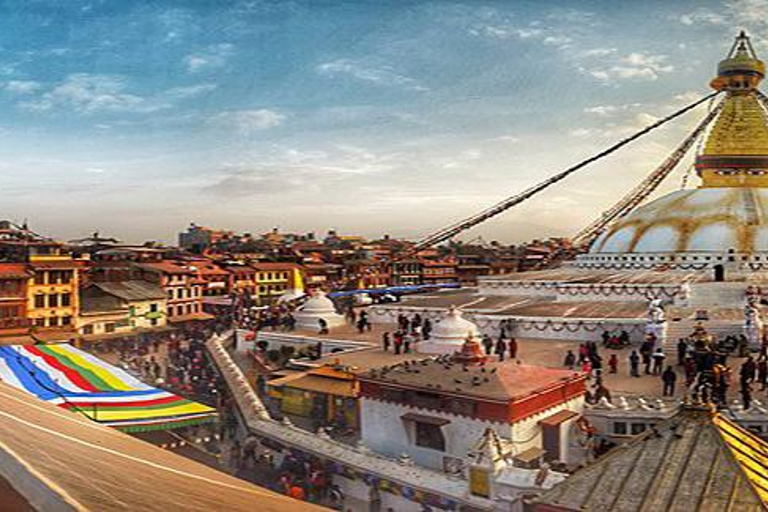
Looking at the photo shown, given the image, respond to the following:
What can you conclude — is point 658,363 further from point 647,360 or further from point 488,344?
point 488,344

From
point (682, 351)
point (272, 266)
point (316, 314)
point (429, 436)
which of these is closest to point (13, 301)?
point (316, 314)

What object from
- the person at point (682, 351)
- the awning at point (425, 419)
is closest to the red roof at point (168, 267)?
the awning at point (425, 419)

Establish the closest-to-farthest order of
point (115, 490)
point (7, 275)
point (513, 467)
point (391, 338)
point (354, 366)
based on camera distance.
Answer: point (115, 490)
point (513, 467)
point (354, 366)
point (391, 338)
point (7, 275)

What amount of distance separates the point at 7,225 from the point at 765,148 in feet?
128

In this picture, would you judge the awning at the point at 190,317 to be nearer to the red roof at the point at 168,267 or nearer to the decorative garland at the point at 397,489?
the red roof at the point at 168,267

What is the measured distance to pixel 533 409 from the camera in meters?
9.24

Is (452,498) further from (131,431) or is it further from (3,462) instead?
(3,462)

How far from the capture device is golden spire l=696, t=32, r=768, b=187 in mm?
28453

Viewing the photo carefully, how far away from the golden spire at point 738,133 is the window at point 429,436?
923 inches

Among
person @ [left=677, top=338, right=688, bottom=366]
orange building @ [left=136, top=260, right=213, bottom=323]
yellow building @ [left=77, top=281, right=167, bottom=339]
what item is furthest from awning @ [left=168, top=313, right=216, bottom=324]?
person @ [left=677, top=338, right=688, bottom=366]

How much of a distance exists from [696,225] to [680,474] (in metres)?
22.9

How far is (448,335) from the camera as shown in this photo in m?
Answer: 14.2

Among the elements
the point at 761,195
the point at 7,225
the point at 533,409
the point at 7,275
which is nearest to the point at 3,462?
the point at 533,409

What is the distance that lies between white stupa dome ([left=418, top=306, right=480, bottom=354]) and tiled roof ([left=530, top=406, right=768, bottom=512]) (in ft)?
32.8
